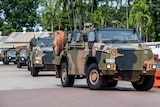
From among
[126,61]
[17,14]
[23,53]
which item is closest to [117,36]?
[126,61]

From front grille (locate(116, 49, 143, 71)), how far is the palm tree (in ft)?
125

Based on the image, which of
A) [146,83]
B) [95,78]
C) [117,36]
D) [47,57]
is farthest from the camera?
[47,57]

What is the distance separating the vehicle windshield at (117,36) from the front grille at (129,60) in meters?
1.17

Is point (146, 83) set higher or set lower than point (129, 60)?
lower

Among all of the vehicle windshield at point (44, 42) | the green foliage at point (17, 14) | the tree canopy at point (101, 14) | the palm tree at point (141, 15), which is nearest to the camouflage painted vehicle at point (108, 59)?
the vehicle windshield at point (44, 42)

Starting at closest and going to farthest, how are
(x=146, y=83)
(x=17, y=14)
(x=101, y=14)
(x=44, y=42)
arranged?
(x=146, y=83) → (x=44, y=42) → (x=101, y=14) → (x=17, y=14)

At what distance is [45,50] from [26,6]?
3185 inches

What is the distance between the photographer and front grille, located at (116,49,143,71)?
57.1 feet

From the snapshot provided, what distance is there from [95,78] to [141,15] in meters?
38.0

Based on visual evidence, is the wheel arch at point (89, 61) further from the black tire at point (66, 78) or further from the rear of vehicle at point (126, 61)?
the black tire at point (66, 78)

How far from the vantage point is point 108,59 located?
17.5m

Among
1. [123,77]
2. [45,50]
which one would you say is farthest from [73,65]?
[45,50]

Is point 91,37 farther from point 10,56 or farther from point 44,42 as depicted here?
point 10,56

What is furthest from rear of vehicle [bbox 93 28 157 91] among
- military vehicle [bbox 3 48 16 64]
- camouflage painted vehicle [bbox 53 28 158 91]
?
military vehicle [bbox 3 48 16 64]
